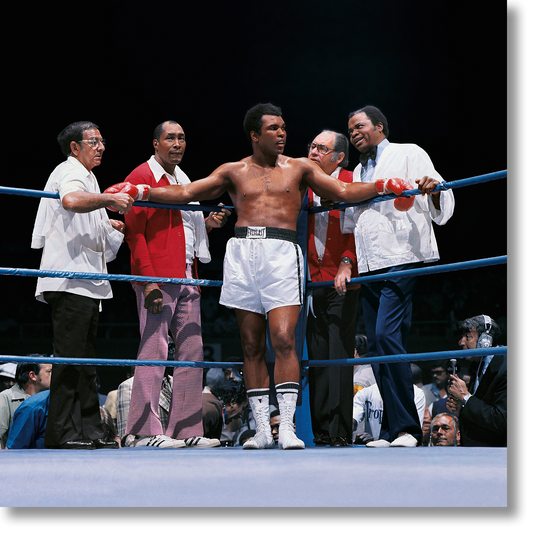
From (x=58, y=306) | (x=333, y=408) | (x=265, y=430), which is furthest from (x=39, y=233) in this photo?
(x=333, y=408)

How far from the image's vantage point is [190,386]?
8.54ft

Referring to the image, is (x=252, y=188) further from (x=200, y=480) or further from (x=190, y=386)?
(x=200, y=480)

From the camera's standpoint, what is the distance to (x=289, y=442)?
2158 millimetres

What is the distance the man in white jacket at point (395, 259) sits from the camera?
2404 millimetres

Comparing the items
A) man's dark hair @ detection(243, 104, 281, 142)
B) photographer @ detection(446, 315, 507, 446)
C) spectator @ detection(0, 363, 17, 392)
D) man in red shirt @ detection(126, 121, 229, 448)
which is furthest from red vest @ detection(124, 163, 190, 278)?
spectator @ detection(0, 363, 17, 392)

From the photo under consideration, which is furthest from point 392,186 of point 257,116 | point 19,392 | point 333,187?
point 19,392

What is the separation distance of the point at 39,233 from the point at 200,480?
1.34 metres

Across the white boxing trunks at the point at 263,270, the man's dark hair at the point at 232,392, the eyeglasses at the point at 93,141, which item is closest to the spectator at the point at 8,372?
the man's dark hair at the point at 232,392

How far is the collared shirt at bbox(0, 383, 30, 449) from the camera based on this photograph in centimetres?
386

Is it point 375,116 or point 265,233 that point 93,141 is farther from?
point 375,116

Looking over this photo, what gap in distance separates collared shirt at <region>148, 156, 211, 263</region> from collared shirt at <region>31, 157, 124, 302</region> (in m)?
0.32

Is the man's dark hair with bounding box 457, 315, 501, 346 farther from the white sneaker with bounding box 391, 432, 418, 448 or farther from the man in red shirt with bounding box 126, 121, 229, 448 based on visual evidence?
A: the man in red shirt with bounding box 126, 121, 229, 448

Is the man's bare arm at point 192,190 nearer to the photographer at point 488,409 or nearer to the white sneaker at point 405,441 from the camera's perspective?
the white sneaker at point 405,441

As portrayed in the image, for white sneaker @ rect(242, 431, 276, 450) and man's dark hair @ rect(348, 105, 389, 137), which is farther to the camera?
man's dark hair @ rect(348, 105, 389, 137)
